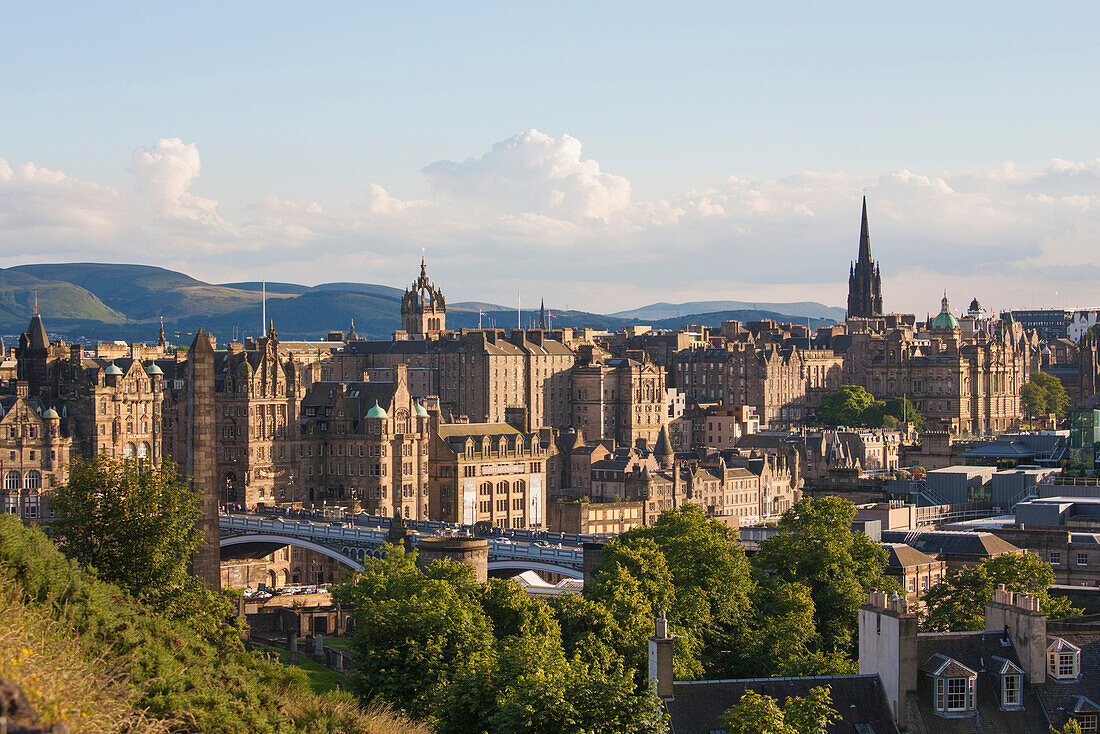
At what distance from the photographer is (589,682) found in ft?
157

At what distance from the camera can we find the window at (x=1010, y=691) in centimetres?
5556

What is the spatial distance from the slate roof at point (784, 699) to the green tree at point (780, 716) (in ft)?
12.6

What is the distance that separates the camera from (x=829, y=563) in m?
85.8

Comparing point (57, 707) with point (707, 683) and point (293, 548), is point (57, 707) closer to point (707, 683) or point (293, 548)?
point (707, 683)

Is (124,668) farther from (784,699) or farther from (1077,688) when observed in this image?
(1077,688)

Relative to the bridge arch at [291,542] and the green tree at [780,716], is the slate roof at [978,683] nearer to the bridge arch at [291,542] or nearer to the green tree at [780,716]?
the green tree at [780,716]

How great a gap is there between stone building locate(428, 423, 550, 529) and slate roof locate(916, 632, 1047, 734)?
4584 inches

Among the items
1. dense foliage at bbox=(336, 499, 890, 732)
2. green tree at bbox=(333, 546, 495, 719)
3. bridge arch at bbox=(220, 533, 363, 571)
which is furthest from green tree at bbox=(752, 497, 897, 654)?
bridge arch at bbox=(220, 533, 363, 571)

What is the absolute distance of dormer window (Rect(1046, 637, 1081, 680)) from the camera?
185ft

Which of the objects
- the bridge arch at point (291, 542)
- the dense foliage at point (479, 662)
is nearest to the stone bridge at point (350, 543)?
the bridge arch at point (291, 542)

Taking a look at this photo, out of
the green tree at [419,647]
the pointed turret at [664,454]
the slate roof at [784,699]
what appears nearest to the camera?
the slate roof at [784,699]

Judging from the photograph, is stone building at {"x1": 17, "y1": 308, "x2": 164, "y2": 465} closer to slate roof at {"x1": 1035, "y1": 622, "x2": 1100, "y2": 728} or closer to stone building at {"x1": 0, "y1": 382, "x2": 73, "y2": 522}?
stone building at {"x1": 0, "y1": 382, "x2": 73, "y2": 522}

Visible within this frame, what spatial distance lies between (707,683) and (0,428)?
351 feet

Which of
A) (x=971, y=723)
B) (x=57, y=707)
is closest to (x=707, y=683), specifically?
(x=971, y=723)
